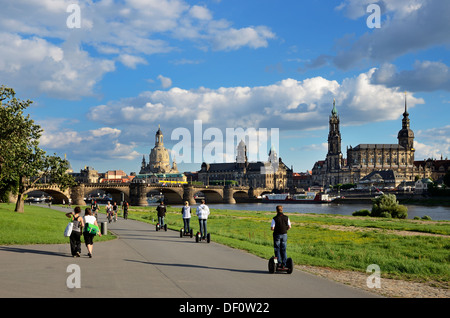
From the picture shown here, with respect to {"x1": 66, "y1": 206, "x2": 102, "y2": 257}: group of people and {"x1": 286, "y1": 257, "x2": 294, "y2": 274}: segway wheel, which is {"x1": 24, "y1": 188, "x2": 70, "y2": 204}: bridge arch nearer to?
{"x1": 66, "y1": 206, "x2": 102, "y2": 257}: group of people

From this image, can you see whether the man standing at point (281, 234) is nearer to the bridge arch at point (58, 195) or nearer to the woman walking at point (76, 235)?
the woman walking at point (76, 235)

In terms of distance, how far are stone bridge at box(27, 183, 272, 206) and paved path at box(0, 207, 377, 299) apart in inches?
2846

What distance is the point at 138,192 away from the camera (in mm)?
133500

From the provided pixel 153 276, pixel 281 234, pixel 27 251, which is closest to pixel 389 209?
pixel 281 234

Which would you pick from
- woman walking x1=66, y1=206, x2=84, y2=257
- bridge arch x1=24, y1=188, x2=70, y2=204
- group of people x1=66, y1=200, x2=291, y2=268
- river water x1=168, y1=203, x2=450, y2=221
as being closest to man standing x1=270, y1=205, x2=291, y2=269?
group of people x1=66, y1=200, x2=291, y2=268

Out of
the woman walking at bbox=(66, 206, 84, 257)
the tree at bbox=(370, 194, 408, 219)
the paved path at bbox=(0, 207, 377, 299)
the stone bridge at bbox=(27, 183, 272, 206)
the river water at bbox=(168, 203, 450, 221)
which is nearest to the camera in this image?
the paved path at bbox=(0, 207, 377, 299)

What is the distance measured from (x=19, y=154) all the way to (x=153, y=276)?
38580mm

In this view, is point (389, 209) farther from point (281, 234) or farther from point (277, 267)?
point (277, 267)

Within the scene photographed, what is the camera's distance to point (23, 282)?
38.3ft

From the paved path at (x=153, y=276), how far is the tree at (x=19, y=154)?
85.5 ft

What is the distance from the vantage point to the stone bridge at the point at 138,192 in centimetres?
11894

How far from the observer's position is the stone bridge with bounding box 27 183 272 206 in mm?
118938
